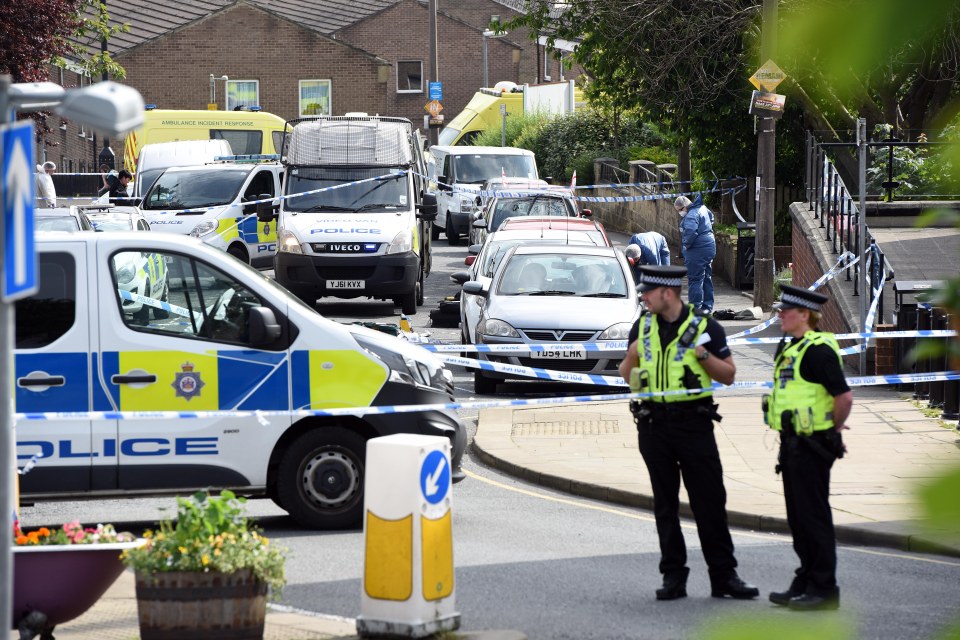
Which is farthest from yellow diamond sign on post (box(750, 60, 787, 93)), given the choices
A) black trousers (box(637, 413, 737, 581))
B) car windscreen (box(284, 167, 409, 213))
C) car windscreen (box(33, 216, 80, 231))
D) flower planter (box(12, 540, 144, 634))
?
car windscreen (box(33, 216, 80, 231))

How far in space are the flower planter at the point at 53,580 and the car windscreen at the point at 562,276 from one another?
10.1 metres

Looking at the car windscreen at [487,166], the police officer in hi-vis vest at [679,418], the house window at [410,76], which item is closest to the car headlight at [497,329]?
the police officer in hi-vis vest at [679,418]

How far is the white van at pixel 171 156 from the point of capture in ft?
90.2

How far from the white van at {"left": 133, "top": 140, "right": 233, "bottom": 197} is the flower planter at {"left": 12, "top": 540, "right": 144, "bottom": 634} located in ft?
72.2

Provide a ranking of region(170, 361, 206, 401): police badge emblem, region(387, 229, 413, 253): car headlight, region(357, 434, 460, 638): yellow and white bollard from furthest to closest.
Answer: region(387, 229, 413, 253): car headlight → region(170, 361, 206, 401): police badge emblem → region(357, 434, 460, 638): yellow and white bollard

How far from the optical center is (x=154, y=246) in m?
8.31

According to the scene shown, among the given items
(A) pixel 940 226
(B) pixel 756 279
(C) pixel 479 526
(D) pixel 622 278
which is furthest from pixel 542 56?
(A) pixel 940 226

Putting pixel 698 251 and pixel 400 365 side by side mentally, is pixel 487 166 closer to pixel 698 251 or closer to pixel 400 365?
pixel 698 251

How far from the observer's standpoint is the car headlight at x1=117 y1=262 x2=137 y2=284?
838 cm

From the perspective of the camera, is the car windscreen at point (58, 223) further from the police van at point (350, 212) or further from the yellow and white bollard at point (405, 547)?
the yellow and white bollard at point (405, 547)

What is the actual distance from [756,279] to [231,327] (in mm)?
13796

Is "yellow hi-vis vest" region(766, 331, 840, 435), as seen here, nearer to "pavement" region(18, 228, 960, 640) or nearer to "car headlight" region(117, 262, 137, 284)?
"pavement" region(18, 228, 960, 640)

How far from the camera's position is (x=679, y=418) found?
6965 millimetres

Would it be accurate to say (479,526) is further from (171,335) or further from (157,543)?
(157,543)
